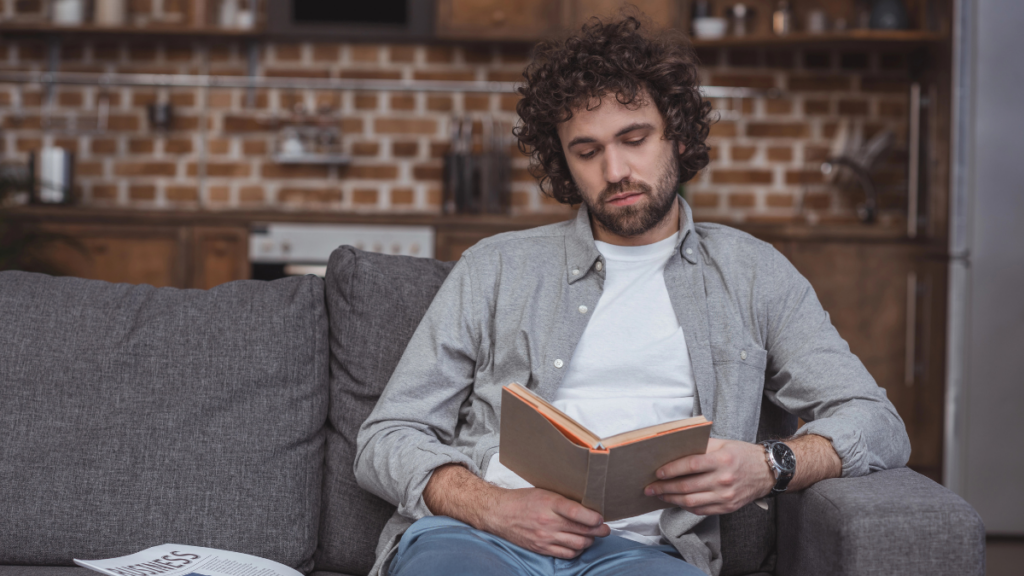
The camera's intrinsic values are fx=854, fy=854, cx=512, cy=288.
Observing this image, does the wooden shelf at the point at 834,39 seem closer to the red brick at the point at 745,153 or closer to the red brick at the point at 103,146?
the red brick at the point at 745,153

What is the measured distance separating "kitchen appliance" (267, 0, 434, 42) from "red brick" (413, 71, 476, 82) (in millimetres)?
215

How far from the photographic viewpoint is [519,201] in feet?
12.7

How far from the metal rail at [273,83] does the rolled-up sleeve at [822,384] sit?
7.97 ft

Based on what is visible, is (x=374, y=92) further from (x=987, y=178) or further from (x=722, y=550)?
(x=722, y=550)

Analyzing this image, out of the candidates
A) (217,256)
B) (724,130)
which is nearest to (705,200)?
(724,130)

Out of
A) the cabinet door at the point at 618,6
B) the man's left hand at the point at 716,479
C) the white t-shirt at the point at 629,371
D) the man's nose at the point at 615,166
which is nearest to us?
the man's left hand at the point at 716,479

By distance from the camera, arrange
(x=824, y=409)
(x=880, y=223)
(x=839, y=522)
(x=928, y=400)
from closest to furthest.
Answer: (x=839, y=522) → (x=824, y=409) → (x=928, y=400) → (x=880, y=223)

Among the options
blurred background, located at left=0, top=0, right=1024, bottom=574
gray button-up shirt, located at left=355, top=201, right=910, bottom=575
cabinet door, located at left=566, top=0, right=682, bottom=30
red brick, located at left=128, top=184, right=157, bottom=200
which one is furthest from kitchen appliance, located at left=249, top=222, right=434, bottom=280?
gray button-up shirt, located at left=355, top=201, right=910, bottom=575

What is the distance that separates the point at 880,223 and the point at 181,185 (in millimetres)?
3108

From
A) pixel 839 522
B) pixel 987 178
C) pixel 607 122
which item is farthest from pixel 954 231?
pixel 839 522

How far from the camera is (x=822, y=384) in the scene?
4.31ft

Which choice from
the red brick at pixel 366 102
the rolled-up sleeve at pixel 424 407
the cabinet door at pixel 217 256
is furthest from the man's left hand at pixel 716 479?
the red brick at pixel 366 102

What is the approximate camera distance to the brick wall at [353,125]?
379 cm

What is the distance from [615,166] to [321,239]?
2112 mm
